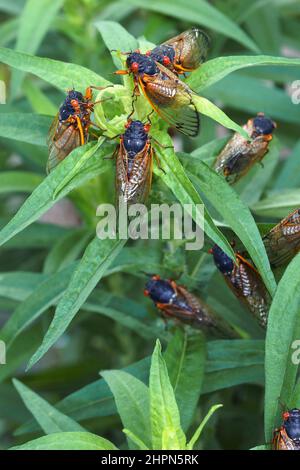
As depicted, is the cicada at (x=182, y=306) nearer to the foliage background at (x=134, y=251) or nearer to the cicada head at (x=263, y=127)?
the foliage background at (x=134, y=251)

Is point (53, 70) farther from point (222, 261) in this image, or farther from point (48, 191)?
point (222, 261)

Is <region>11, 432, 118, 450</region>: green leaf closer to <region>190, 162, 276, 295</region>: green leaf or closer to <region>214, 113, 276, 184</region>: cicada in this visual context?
<region>190, 162, 276, 295</region>: green leaf

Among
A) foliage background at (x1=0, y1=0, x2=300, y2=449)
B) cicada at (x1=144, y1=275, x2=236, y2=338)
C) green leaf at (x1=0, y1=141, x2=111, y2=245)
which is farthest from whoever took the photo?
cicada at (x1=144, y1=275, x2=236, y2=338)

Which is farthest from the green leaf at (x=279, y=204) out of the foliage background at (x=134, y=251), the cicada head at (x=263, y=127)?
the cicada head at (x=263, y=127)

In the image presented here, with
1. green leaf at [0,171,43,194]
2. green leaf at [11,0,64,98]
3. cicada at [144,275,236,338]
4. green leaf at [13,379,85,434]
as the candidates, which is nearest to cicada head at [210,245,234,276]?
cicada at [144,275,236,338]
